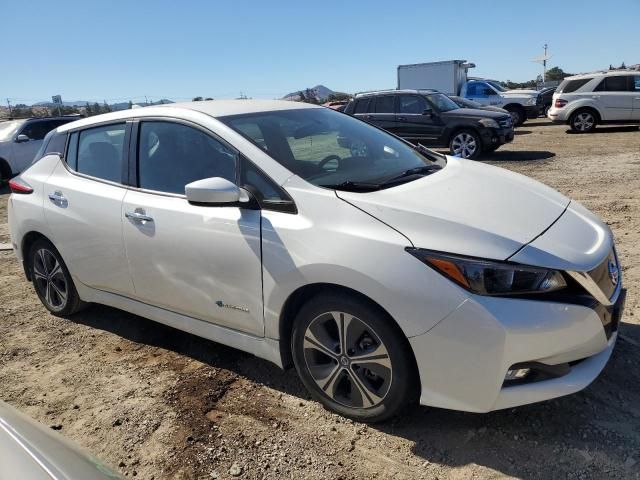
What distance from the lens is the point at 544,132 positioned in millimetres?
17750

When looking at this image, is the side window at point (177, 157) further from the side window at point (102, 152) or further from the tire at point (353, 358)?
the tire at point (353, 358)

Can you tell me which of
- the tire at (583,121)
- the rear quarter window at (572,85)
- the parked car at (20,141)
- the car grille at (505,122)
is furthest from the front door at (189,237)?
the rear quarter window at (572,85)

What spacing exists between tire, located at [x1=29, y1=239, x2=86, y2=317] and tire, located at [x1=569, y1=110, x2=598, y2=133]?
621 inches

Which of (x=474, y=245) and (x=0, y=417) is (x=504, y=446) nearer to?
(x=474, y=245)

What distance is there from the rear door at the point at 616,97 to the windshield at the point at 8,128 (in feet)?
51.0

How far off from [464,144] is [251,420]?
10.5m

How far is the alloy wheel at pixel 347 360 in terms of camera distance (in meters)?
2.61

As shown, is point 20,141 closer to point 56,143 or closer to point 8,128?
point 8,128

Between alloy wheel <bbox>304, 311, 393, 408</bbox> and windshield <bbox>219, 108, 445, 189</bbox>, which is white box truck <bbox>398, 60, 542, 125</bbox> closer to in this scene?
windshield <bbox>219, 108, 445, 189</bbox>

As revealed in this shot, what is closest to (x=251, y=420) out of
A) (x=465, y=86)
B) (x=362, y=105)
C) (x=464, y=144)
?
(x=464, y=144)

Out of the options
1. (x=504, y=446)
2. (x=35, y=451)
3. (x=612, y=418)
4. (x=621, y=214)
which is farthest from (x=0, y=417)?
(x=621, y=214)

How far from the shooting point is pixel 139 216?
336 cm

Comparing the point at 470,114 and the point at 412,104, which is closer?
the point at 470,114

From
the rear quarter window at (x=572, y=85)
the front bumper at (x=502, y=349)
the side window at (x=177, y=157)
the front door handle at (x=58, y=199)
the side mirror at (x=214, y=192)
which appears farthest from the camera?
the rear quarter window at (x=572, y=85)
